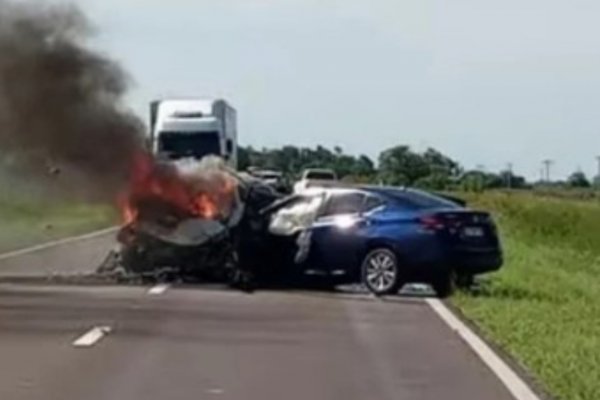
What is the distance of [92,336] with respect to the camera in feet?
68.3

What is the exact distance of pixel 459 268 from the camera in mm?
29234

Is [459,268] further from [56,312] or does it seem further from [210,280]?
[56,312]

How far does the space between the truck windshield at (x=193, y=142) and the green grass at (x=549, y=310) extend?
350 inches

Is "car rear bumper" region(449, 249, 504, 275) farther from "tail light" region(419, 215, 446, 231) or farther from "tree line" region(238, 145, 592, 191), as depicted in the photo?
"tree line" region(238, 145, 592, 191)

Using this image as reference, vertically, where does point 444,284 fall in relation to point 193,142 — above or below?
below

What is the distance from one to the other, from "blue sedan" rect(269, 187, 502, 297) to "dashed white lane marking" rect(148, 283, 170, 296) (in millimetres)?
1859

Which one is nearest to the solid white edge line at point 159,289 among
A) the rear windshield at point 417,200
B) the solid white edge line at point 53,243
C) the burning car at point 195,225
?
the burning car at point 195,225

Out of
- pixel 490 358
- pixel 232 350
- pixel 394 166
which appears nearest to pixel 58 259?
pixel 232 350

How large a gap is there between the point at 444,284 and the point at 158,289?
4304 mm

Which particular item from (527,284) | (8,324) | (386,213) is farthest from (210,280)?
(8,324)

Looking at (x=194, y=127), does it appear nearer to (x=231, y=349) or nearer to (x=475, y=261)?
(x=475, y=261)

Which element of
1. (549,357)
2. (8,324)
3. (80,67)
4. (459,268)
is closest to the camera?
(549,357)

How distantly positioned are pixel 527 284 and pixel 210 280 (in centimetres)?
538

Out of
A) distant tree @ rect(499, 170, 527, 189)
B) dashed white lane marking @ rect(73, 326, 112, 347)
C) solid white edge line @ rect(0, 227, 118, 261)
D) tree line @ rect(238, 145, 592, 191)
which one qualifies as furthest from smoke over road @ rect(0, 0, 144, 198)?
distant tree @ rect(499, 170, 527, 189)
